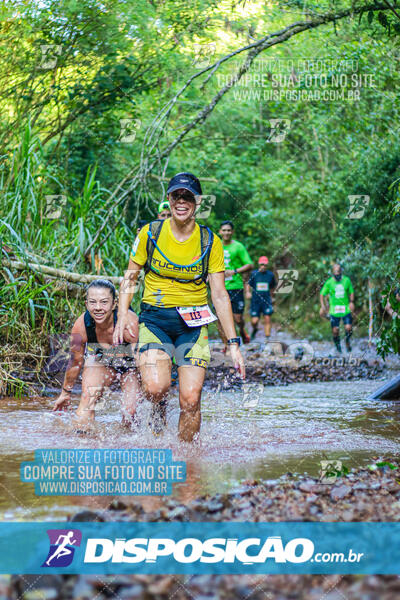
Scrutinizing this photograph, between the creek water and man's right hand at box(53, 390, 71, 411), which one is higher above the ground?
man's right hand at box(53, 390, 71, 411)

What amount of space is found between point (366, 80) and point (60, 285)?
35.2 ft

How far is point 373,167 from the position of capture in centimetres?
1582

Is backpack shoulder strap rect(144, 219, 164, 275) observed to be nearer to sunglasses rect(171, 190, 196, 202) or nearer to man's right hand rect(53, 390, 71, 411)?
sunglasses rect(171, 190, 196, 202)

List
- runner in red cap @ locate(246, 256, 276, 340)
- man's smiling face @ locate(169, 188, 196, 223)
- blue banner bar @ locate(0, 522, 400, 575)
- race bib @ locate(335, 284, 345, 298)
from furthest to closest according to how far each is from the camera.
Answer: runner in red cap @ locate(246, 256, 276, 340) → race bib @ locate(335, 284, 345, 298) → man's smiling face @ locate(169, 188, 196, 223) → blue banner bar @ locate(0, 522, 400, 575)

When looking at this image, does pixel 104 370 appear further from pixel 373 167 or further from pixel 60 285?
pixel 373 167

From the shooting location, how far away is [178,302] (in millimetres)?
4859

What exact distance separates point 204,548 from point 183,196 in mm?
2504

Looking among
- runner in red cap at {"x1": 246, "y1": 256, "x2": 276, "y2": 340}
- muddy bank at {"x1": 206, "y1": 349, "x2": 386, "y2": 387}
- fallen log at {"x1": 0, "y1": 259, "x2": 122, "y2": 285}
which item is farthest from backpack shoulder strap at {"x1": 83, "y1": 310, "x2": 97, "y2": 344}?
runner in red cap at {"x1": 246, "y1": 256, "x2": 276, "y2": 340}

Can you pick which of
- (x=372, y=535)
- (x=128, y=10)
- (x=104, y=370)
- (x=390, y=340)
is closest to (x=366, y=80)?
(x=128, y=10)

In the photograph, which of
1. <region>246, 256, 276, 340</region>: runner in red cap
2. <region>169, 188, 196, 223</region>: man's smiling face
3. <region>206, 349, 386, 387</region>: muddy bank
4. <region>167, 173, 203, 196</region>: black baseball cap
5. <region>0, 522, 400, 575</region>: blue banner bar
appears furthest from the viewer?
<region>246, 256, 276, 340</region>: runner in red cap

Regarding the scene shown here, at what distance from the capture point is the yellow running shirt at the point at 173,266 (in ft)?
15.7

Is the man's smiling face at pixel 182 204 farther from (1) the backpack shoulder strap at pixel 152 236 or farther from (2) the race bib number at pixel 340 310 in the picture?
(2) the race bib number at pixel 340 310

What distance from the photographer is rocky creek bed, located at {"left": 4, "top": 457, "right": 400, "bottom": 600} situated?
8.40 feet

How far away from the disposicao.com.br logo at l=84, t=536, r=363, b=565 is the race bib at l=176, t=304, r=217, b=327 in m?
2.05
